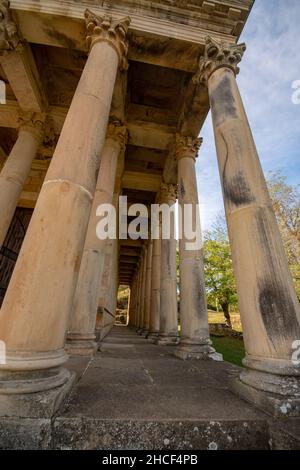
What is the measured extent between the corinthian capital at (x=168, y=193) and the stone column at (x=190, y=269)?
15.4 feet

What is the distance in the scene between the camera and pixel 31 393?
3.33 metres

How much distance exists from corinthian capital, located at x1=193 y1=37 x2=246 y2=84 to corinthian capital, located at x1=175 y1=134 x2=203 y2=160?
12.8 ft

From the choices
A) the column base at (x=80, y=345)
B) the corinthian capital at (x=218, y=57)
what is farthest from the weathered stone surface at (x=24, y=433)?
the corinthian capital at (x=218, y=57)

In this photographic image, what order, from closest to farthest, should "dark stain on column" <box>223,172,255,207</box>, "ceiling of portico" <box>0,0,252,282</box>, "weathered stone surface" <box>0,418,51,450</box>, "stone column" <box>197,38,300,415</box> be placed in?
1. "weathered stone surface" <box>0,418,51,450</box>
2. "stone column" <box>197,38,300,415</box>
3. "dark stain on column" <box>223,172,255,207</box>
4. "ceiling of portico" <box>0,0,252,282</box>

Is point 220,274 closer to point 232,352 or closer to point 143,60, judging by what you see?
point 232,352

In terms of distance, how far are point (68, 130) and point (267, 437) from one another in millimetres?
7181

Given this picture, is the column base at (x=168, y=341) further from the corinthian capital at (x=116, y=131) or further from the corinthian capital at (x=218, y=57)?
the corinthian capital at (x=218, y=57)

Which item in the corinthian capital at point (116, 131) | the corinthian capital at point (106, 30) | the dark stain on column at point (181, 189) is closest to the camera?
the corinthian capital at point (106, 30)

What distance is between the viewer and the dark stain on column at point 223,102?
707 centimetres

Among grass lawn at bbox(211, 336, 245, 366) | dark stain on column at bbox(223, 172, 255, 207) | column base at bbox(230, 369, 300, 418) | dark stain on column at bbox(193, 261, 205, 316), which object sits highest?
dark stain on column at bbox(223, 172, 255, 207)

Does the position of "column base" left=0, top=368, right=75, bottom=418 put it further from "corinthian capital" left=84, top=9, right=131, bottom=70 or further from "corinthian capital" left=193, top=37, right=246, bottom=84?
"corinthian capital" left=193, top=37, right=246, bottom=84

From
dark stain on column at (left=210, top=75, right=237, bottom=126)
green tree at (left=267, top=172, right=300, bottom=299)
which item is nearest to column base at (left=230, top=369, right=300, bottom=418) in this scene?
dark stain on column at (left=210, top=75, right=237, bottom=126)
